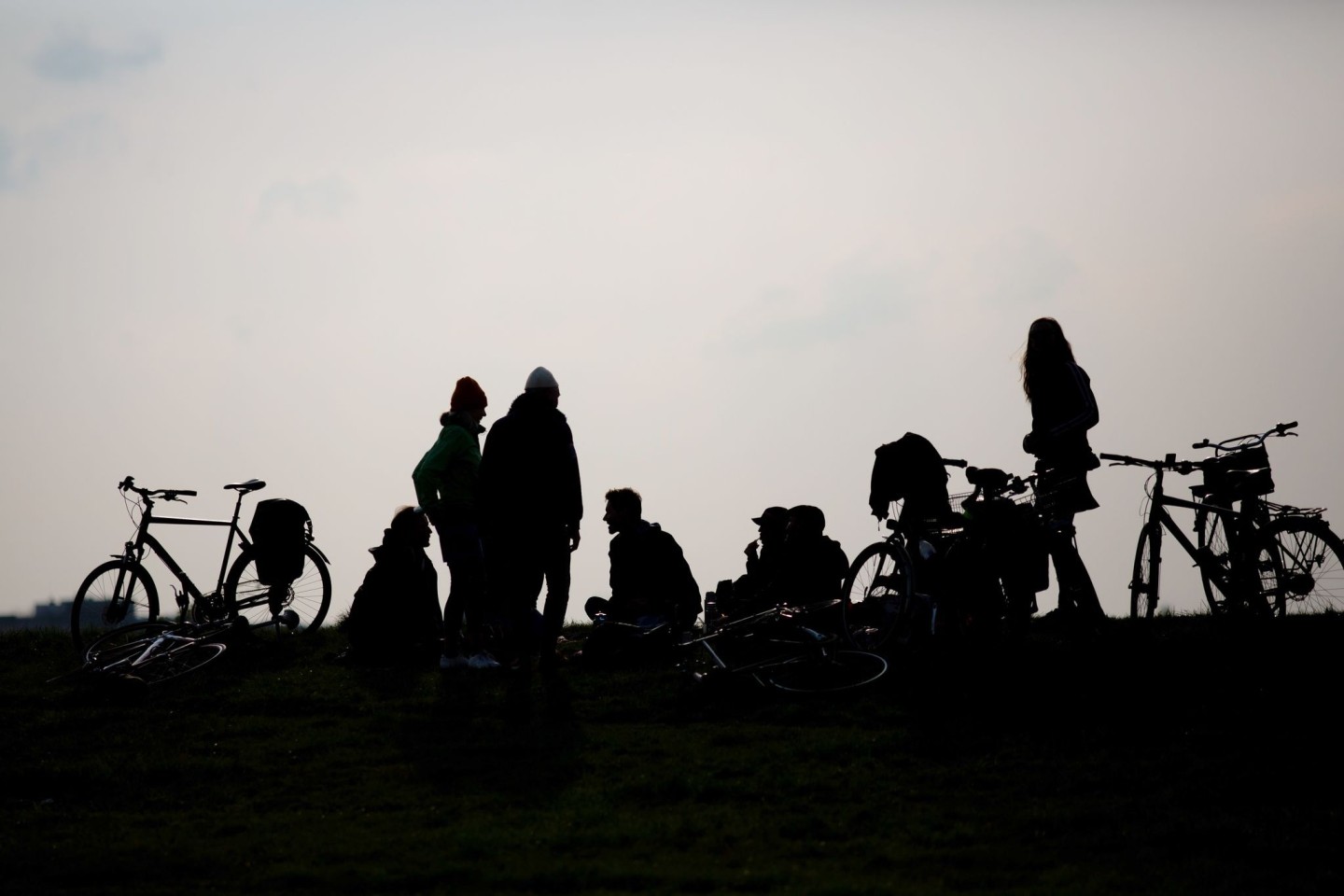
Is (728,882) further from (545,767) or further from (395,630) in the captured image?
(395,630)

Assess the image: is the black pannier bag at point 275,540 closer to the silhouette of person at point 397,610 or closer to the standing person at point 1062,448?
the silhouette of person at point 397,610

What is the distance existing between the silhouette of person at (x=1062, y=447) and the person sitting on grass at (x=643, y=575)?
3.12m

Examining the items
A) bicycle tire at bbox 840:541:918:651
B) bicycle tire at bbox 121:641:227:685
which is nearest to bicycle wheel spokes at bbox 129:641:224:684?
bicycle tire at bbox 121:641:227:685

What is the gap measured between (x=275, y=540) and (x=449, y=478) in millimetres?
2814

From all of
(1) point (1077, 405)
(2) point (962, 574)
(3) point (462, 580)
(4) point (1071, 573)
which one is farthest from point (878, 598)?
(3) point (462, 580)

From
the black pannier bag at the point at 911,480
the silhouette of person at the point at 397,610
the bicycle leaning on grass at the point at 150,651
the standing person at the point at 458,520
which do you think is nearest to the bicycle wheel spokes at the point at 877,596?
the black pannier bag at the point at 911,480

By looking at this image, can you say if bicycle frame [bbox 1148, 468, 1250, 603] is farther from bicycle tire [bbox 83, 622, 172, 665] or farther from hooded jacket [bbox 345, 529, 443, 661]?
bicycle tire [bbox 83, 622, 172, 665]

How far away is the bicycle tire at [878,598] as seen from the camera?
11.9 meters

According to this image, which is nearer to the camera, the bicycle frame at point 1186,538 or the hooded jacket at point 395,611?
the bicycle frame at point 1186,538

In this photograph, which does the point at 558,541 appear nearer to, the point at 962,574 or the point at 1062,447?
the point at 962,574

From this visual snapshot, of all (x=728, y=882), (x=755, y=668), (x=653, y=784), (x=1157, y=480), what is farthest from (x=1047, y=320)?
(x=728, y=882)

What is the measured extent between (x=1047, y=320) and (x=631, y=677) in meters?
4.16

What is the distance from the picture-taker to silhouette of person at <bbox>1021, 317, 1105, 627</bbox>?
11734 millimetres

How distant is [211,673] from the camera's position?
13.4m
